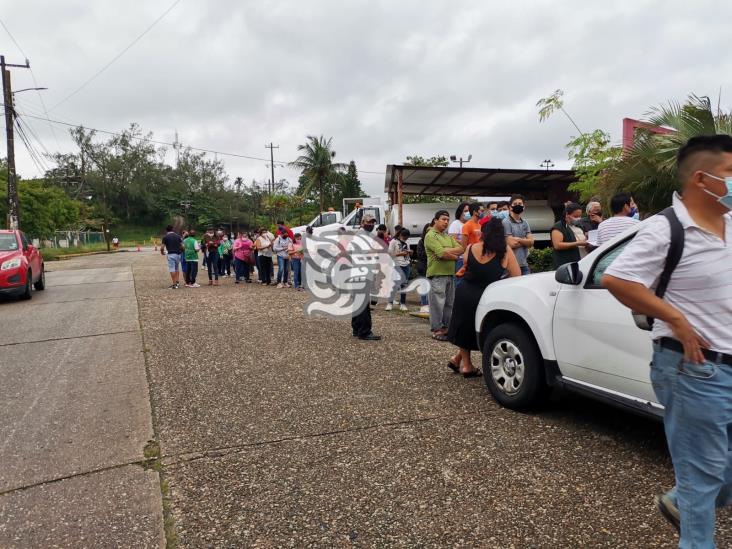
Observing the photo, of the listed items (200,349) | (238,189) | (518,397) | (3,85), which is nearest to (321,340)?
(200,349)

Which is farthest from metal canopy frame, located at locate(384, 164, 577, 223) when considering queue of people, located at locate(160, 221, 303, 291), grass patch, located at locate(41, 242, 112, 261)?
grass patch, located at locate(41, 242, 112, 261)

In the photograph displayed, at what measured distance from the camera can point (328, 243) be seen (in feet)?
36.2

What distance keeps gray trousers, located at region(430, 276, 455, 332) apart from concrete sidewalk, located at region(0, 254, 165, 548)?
362cm

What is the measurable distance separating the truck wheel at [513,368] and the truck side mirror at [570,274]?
2.47ft

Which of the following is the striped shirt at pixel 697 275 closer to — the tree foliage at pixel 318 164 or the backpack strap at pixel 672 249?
the backpack strap at pixel 672 249

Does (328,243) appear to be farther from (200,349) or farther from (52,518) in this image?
(52,518)

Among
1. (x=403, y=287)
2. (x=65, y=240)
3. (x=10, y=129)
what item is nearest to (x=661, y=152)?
(x=403, y=287)

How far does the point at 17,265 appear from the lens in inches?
427

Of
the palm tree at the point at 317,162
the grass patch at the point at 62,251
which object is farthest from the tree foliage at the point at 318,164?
the grass patch at the point at 62,251

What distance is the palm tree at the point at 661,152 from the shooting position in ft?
27.2

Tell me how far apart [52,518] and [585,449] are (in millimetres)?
3208

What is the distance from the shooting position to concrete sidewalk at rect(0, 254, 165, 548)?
110 inches

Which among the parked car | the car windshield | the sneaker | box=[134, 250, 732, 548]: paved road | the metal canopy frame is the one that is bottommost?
box=[134, 250, 732, 548]: paved road

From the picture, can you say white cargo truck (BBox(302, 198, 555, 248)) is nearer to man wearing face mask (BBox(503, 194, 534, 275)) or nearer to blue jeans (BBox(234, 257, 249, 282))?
blue jeans (BBox(234, 257, 249, 282))
